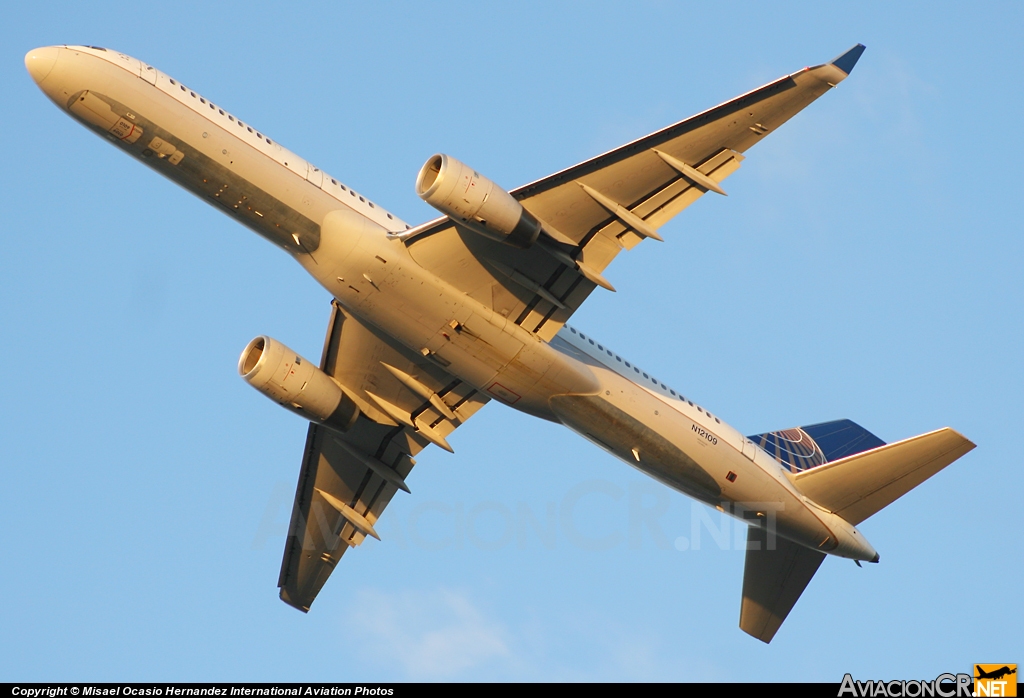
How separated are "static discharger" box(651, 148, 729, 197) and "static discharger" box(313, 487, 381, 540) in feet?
57.2

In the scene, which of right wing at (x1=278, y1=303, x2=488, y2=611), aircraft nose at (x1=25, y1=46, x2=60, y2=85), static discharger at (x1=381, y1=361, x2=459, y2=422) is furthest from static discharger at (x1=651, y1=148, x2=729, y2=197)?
aircraft nose at (x1=25, y1=46, x2=60, y2=85)

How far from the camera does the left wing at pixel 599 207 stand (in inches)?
1156

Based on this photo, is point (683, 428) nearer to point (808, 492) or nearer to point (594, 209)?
point (808, 492)

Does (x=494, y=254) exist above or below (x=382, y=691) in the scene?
above

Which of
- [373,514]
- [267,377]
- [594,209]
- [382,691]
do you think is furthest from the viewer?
[373,514]

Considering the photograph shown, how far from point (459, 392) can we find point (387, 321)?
19.7 ft

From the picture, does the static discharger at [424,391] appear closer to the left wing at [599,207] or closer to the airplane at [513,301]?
the airplane at [513,301]

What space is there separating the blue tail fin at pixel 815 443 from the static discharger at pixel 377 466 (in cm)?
1217

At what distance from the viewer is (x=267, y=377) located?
33500 millimetres

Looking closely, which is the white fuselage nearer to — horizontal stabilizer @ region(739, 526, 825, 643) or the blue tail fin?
the blue tail fin

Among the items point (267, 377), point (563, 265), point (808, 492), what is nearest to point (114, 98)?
point (267, 377)

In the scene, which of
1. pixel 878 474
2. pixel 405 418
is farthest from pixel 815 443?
pixel 405 418

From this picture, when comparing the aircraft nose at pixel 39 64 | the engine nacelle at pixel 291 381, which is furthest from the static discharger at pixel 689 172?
the aircraft nose at pixel 39 64

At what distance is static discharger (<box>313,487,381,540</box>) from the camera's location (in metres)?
39.4
